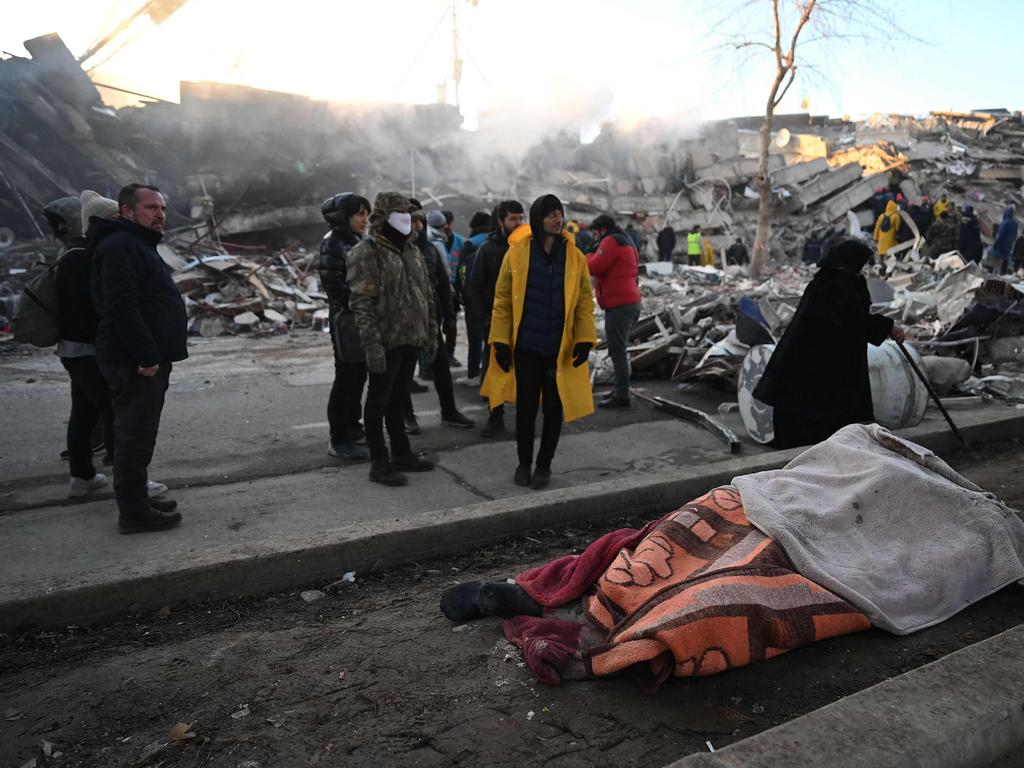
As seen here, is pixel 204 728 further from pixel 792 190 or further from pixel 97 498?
pixel 792 190

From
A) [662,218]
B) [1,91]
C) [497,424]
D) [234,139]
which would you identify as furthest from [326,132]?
[497,424]

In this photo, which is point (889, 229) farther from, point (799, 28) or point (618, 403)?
point (618, 403)

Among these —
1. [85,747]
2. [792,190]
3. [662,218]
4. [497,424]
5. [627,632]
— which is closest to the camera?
[85,747]

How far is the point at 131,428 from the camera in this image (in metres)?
3.67

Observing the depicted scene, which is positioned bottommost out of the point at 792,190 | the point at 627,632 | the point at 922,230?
the point at 627,632

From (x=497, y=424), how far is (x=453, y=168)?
21.9 m

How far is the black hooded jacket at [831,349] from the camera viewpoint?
460 centimetres

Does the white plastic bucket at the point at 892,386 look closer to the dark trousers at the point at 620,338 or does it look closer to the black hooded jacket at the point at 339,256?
the dark trousers at the point at 620,338

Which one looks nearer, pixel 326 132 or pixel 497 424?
pixel 497 424

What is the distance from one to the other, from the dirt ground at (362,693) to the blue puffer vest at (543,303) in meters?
1.91

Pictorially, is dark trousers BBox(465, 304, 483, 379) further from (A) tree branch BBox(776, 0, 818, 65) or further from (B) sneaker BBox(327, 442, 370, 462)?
(A) tree branch BBox(776, 0, 818, 65)

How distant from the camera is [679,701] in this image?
2408mm

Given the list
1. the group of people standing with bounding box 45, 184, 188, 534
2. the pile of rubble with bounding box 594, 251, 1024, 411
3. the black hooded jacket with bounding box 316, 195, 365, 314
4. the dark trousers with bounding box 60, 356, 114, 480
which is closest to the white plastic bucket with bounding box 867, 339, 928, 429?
the pile of rubble with bounding box 594, 251, 1024, 411

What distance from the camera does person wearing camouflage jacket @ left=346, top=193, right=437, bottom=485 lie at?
4.42 metres
